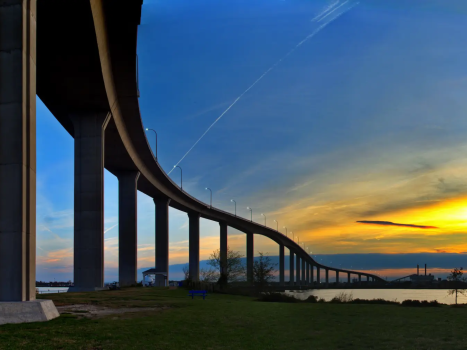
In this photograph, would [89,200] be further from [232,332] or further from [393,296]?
[393,296]

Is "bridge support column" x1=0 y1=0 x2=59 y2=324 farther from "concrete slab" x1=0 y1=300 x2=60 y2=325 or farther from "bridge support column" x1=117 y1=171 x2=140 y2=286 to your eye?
"bridge support column" x1=117 y1=171 x2=140 y2=286

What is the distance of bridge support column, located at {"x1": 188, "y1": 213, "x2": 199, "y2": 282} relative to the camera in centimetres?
10856

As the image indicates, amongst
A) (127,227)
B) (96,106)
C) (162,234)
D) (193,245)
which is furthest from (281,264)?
(96,106)

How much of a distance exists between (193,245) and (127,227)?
38589 millimetres

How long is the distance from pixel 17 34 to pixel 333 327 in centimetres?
1590

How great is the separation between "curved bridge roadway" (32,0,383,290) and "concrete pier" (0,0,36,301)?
9029 millimetres

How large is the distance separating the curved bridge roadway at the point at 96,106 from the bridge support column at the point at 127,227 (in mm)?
130

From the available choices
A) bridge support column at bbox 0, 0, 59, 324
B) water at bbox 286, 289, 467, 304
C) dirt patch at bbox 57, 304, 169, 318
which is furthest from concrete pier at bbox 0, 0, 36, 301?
water at bbox 286, 289, 467, 304

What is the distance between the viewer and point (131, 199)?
6938 cm

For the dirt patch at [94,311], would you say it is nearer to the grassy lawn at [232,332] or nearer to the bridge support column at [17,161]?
the grassy lawn at [232,332]

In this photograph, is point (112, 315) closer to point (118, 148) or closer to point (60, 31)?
point (60, 31)

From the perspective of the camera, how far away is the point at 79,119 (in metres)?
46.1

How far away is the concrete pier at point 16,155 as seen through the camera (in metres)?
18.4

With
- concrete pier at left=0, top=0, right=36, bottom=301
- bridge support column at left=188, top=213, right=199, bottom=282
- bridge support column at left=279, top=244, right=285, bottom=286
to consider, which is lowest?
bridge support column at left=279, top=244, right=285, bottom=286
